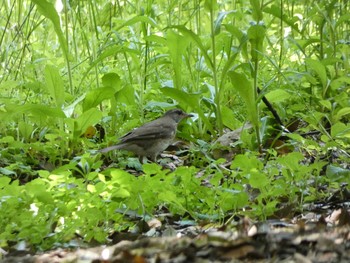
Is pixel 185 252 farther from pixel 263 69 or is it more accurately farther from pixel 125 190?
pixel 263 69

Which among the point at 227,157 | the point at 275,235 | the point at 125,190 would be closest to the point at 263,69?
the point at 227,157

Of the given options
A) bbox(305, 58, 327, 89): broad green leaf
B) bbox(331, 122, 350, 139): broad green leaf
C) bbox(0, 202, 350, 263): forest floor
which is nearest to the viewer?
bbox(0, 202, 350, 263): forest floor

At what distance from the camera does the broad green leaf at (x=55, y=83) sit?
→ 5625 mm

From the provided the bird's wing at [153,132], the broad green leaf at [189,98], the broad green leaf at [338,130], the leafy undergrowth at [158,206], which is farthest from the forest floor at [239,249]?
the broad green leaf at [189,98]

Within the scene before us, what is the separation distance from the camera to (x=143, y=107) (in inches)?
257

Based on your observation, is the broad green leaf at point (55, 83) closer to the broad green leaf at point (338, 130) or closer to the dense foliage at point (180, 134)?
the dense foliage at point (180, 134)

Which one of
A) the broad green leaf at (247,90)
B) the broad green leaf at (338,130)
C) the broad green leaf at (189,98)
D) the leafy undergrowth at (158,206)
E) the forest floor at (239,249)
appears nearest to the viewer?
the forest floor at (239,249)

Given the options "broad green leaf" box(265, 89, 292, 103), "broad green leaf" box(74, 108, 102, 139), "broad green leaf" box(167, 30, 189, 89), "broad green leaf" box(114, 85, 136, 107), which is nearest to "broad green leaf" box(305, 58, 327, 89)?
"broad green leaf" box(265, 89, 292, 103)

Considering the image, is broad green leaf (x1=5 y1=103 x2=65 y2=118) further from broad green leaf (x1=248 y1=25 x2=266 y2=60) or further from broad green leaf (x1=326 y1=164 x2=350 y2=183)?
broad green leaf (x1=326 y1=164 x2=350 y2=183)

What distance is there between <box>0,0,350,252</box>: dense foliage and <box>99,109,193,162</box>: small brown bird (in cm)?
13

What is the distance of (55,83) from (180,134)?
1213 mm

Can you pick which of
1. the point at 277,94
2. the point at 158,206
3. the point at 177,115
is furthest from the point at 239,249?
the point at 177,115

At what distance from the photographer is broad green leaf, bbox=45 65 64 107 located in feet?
18.5

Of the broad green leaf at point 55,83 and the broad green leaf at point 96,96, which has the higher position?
the broad green leaf at point 55,83
